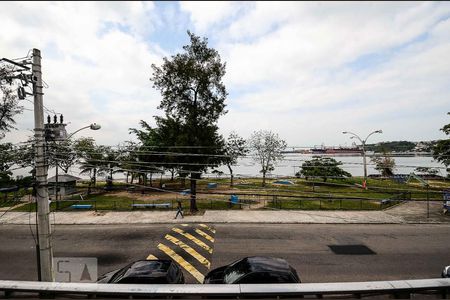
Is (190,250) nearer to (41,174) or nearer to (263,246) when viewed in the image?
(263,246)

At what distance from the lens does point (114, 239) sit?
17.0 m

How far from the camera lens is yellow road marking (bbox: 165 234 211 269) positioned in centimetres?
1335

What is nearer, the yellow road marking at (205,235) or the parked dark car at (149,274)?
the parked dark car at (149,274)

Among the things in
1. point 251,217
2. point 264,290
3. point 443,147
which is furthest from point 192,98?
point 443,147

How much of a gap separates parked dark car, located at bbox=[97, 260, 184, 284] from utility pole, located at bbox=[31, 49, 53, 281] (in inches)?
81.9

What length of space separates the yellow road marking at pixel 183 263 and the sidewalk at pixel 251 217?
5.43 metres

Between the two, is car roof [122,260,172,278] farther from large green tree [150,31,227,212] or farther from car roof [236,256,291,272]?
large green tree [150,31,227,212]

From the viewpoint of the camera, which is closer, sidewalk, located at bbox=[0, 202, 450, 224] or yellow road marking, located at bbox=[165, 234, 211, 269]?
yellow road marking, located at bbox=[165, 234, 211, 269]

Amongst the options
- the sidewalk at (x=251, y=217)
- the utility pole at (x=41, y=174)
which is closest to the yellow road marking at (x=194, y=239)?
the sidewalk at (x=251, y=217)

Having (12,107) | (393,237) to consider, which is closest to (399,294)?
(393,237)

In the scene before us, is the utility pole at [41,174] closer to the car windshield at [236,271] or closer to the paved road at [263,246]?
the paved road at [263,246]

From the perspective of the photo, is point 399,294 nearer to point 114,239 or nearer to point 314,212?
point 114,239

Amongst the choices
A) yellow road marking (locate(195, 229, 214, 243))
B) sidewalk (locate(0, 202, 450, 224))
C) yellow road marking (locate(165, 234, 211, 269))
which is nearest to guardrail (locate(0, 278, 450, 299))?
yellow road marking (locate(165, 234, 211, 269))

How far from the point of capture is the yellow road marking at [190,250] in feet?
43.8
